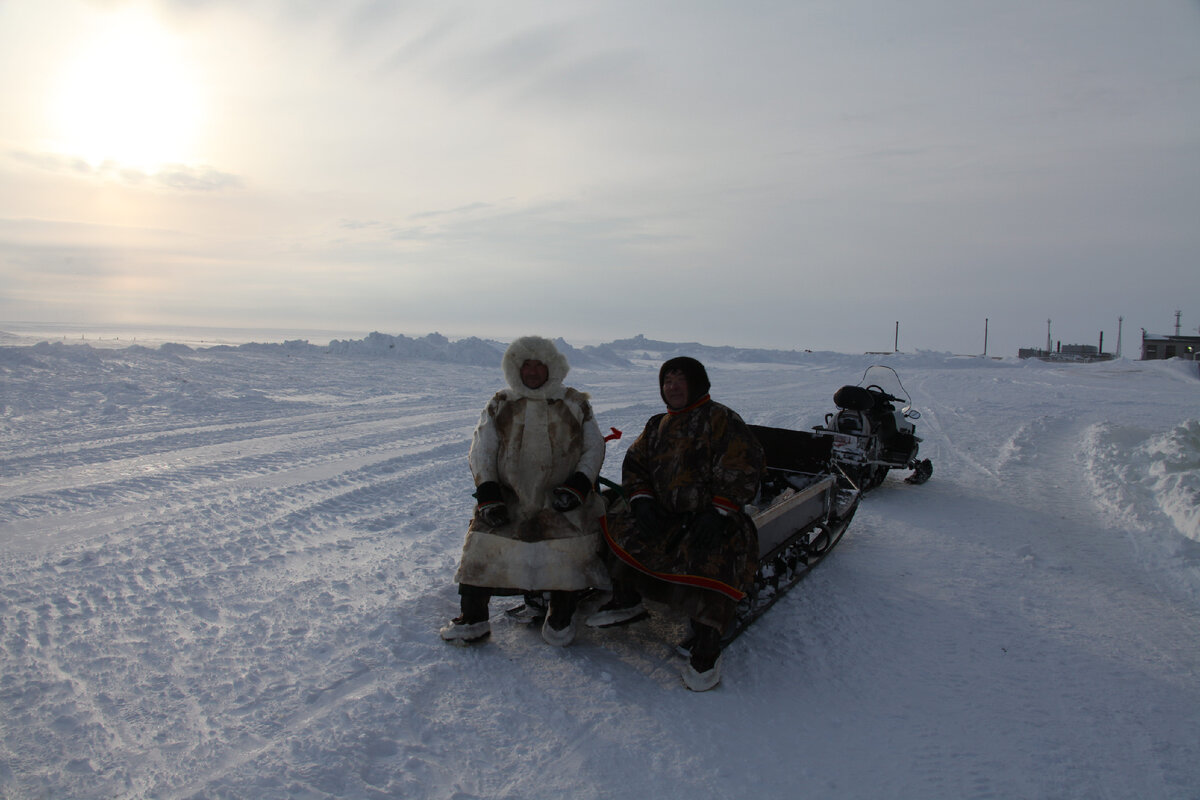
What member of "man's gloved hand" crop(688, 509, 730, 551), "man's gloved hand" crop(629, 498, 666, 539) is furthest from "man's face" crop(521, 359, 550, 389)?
"man's gloved hand" crop(688, 509, 730, 551)

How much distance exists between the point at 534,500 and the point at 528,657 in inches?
31.7

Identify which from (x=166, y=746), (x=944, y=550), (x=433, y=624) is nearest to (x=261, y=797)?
(x=166, y=746)

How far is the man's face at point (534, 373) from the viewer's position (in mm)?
4020

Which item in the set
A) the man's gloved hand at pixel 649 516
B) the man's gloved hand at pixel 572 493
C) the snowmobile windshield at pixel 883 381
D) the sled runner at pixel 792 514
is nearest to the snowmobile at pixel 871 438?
the snowmobile windshield at pixel 883 381

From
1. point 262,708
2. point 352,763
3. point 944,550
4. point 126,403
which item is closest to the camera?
point 352,763

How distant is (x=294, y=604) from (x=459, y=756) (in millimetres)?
1856

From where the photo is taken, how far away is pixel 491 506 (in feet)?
12.1

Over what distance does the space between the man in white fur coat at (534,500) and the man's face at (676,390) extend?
0.44m

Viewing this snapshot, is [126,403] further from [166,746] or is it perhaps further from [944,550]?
[944,550]

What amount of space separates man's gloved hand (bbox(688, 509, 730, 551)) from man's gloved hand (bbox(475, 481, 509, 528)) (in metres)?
0.99

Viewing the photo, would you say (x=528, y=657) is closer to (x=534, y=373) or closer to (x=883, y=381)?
(x=534, y=373)

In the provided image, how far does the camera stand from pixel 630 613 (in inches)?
158

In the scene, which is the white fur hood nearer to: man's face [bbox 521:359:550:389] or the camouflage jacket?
man's face [bbox 521:359:550:389]

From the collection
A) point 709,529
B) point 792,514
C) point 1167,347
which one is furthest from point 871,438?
point 1167,347
